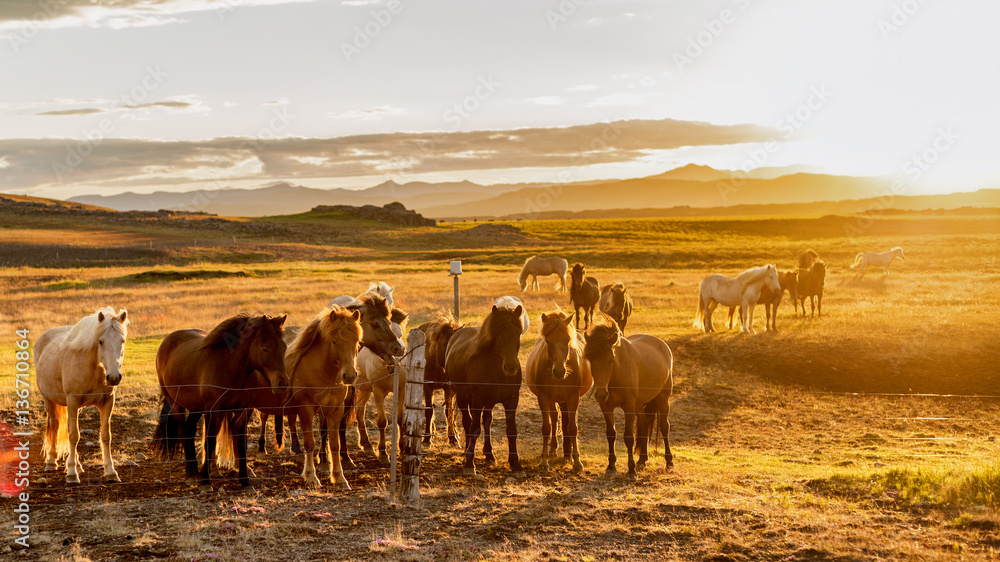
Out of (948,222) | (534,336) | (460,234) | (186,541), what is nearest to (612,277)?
(534,336)

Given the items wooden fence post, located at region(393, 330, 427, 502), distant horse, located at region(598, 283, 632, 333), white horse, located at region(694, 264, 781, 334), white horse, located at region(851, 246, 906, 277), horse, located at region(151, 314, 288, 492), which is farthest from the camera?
white horse, located at region(851, 246, 906, 277)

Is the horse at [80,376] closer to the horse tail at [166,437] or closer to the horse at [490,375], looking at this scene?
the horse tail at [166,437]

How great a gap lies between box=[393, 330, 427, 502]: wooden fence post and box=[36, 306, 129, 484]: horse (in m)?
3.18

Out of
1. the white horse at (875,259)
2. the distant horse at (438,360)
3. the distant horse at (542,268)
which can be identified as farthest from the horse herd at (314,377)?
the white horse at (875,259)

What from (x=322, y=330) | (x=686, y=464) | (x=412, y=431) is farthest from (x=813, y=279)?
(x=322, y=330)

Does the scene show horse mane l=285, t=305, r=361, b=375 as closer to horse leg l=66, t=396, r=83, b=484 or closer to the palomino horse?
horse leg l=66, t=396, r=83, b=484

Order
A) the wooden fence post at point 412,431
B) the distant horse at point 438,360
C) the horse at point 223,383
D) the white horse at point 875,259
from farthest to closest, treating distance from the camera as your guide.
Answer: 1. the white horse at point 875,259
2. the distant horse at point 438,360
3. the horse at point 223,383
4. the wooden fence post at point 412,431

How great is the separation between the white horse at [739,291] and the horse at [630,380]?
11461 millimetres

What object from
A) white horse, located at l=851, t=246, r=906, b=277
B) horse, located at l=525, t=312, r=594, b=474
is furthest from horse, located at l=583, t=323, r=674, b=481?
white horse, located at l=851, t=246, r=906, b=277

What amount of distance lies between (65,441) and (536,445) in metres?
6.67

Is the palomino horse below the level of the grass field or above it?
above

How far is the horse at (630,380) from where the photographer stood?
8906mm

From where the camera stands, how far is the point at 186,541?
595 cm

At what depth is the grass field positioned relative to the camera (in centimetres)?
619
